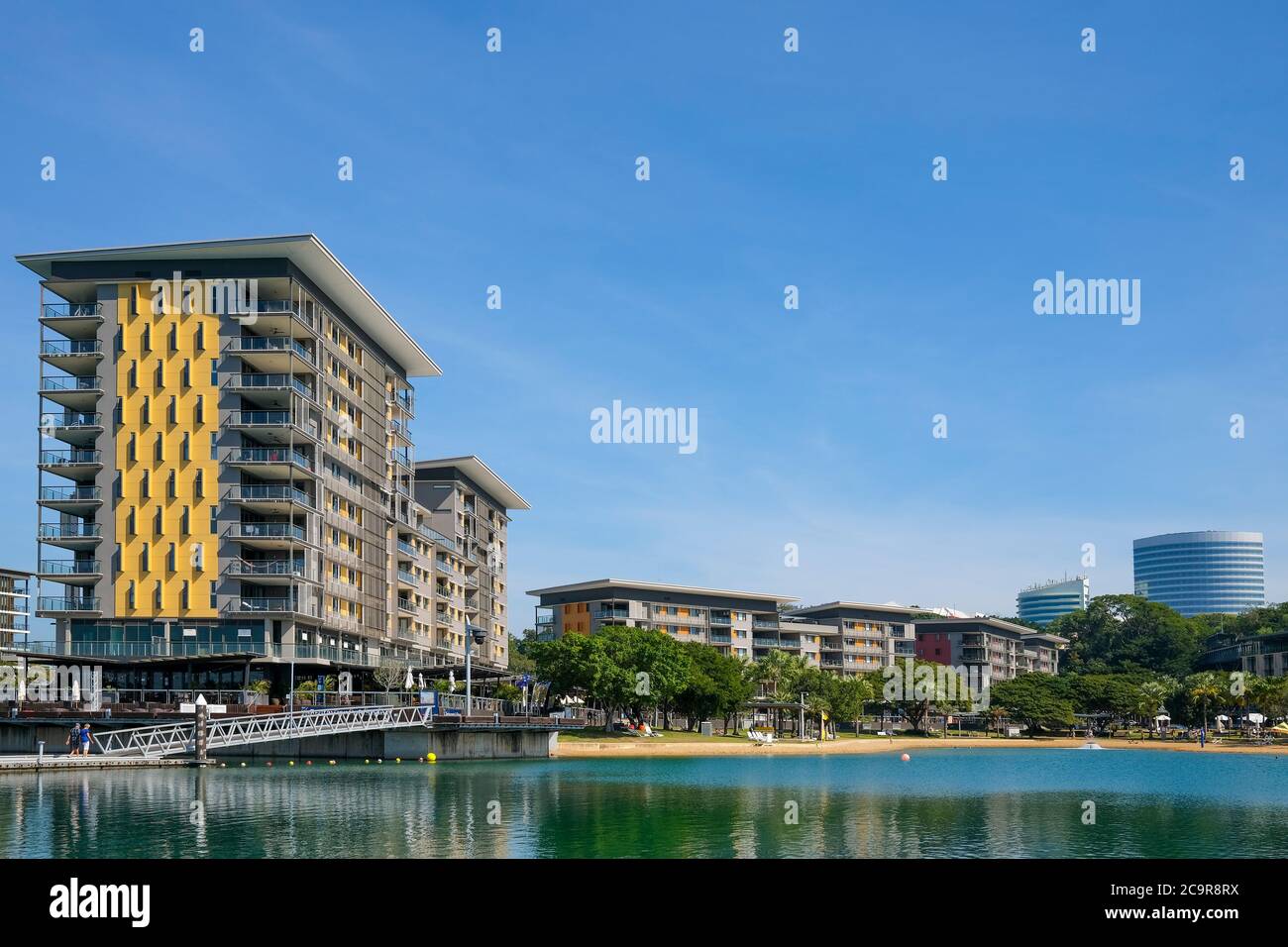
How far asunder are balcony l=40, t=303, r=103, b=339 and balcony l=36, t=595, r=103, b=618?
21.6 m

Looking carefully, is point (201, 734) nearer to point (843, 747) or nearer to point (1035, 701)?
point (843, 747)

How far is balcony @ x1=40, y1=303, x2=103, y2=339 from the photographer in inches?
4063

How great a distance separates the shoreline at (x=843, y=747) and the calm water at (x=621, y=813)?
26.2 m

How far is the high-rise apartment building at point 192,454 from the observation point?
99312 mm

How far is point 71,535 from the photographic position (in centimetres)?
10275

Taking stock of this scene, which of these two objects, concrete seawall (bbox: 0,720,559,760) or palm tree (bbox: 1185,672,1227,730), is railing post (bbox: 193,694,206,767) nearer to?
concrete seawall (bbox: 0,720,559,760)

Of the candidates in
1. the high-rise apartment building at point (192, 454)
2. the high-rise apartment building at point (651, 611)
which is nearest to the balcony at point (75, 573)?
the high-rise apartment building at point (192, 454)

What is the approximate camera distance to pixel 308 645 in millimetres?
101125

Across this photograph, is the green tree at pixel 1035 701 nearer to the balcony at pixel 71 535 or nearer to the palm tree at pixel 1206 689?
the palm tree at pixel 1206 689

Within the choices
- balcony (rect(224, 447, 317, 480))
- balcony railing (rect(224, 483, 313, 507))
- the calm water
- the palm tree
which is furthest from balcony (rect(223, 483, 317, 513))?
the palm tree

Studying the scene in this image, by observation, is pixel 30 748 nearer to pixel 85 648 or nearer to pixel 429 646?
pixel 85 648

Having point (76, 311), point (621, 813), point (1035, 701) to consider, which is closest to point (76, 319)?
point (76, 311)
